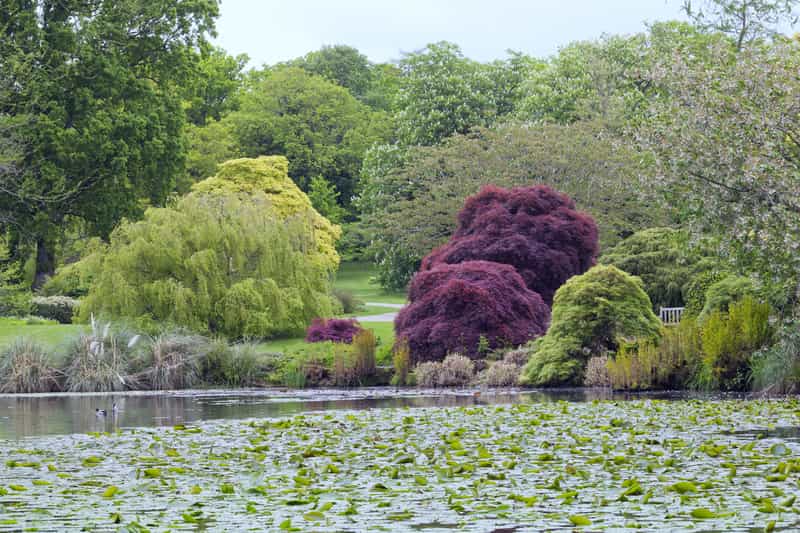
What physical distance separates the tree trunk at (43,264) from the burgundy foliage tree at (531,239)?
2223cm

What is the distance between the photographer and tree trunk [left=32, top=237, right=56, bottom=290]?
45.9 metres

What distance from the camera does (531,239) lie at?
91.6 ft

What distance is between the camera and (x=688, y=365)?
71.1 ft

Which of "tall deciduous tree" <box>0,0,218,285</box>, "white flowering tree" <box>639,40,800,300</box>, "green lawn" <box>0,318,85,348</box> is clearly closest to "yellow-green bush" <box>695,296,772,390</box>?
"white flowering tree" <box>639,40,800,300</box>

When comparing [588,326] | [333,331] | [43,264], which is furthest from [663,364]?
[43,264]

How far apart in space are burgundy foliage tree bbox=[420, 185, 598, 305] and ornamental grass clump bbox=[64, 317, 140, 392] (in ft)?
24.2

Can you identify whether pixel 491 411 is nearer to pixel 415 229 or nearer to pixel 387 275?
pixel 415 229

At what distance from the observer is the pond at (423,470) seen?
7.59m

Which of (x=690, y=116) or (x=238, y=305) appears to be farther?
(x=238, y=305)

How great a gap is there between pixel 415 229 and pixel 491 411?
79.9ft

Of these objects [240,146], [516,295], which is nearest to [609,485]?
[516,295]

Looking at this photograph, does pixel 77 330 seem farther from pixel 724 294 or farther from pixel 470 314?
pixel 724 294

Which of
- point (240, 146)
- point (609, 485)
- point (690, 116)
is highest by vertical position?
point (240, 146)

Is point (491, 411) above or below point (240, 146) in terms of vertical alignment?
below
